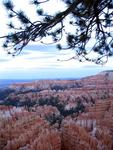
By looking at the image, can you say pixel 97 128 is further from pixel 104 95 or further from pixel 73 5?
pixel 73 5

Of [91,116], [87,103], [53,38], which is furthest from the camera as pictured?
[87,103]

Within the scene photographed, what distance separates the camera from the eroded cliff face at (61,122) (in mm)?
34031

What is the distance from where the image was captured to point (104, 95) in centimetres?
6334

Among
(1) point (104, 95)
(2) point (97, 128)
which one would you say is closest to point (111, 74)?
(1) point (104, 95)

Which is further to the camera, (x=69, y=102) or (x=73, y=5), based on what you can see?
(x=69, y=102)

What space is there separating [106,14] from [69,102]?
5166cm

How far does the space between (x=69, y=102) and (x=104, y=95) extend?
27.9 ft

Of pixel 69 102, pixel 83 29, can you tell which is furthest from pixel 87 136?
pixel 83 29

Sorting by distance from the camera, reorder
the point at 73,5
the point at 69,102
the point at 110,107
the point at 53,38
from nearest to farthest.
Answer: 1. the point at 73,5
2. the point at 53,38
3. the point at 110,107
4. the point at 69,102

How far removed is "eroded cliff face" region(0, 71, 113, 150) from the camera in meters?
34.0

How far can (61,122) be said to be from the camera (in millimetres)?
44219

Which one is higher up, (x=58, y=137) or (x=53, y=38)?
(x=53, y=38)

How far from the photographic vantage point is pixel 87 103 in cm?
6153

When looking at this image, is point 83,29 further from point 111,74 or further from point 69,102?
point 111,74
